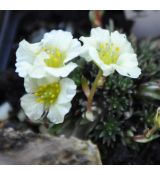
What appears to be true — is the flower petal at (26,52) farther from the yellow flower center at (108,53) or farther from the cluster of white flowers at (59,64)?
the yellow flower center at (108,53)

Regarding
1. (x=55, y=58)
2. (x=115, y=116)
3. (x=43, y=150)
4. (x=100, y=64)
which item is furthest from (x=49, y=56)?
(x=115, y=116)

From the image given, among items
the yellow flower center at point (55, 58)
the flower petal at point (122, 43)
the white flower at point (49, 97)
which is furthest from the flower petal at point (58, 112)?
the flower petal at point (122, 43)

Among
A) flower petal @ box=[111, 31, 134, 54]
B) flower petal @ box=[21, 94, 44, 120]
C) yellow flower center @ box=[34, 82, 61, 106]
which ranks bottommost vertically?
flower petal @ box=[21, 94, 44, 120]

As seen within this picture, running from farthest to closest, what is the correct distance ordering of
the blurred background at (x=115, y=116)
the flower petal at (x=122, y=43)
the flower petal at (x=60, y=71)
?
the blurred background at (x=115, y=116)
the flower petal at (x=122, y=43)
the flower petal at (x=60, y=71)

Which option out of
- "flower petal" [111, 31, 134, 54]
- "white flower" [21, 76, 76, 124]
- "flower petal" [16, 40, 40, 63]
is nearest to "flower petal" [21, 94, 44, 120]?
"white flower" [21, 76, 76, 124]

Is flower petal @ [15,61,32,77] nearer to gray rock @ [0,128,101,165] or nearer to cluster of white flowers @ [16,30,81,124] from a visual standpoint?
cluster of white flowers @ [16,30,81,124]

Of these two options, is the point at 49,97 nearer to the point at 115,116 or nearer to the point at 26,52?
the point at 26,52
